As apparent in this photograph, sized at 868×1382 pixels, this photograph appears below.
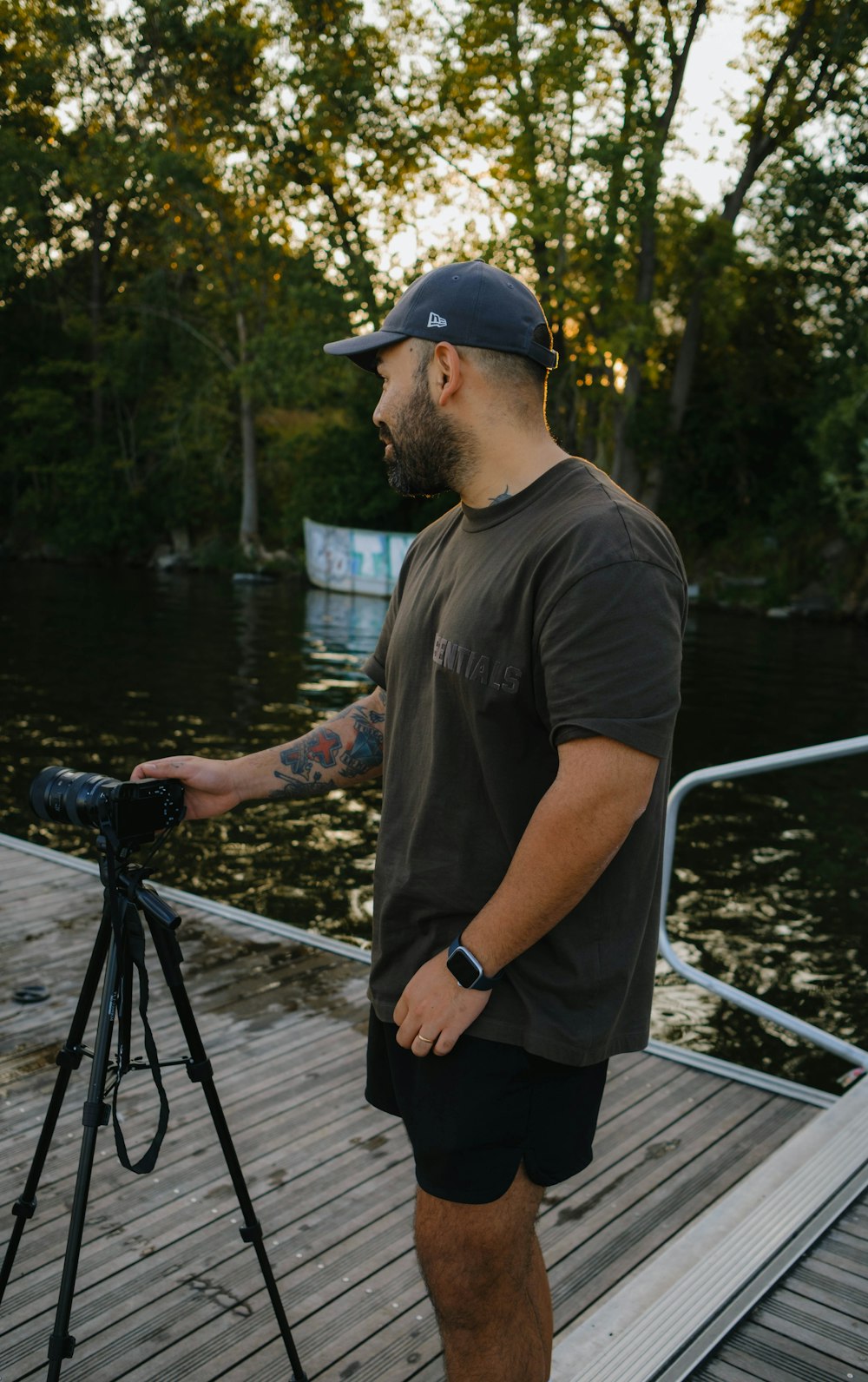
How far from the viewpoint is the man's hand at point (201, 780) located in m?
2.35

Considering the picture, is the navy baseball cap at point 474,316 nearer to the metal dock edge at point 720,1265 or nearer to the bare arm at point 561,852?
the bare arm at point 561,852

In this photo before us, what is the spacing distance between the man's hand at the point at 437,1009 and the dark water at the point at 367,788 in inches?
188

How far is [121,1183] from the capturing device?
333 centimetres

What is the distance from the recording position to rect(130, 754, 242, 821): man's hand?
235 centimetres

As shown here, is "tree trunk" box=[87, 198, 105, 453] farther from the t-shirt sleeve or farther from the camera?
the t-shirt sleeve

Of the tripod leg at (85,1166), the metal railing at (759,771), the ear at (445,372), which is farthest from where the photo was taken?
the metal railing at (759,771)

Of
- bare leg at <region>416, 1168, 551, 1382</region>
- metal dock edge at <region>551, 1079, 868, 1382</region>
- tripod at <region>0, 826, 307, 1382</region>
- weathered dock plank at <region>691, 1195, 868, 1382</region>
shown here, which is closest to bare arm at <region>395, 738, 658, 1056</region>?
bare leg at <region>416, 1168, 551, 1382</region>

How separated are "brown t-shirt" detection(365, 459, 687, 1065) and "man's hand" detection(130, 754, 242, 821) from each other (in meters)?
0.47

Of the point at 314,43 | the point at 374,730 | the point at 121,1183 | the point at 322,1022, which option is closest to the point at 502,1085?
the point at 374,730

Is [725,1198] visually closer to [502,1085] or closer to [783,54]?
[502,1085]

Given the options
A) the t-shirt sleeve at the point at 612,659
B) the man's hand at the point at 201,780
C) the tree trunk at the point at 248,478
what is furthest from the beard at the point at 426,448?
the tree trunk at the point at 248,478

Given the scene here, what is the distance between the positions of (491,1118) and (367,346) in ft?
3.96

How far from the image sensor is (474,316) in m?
1.90

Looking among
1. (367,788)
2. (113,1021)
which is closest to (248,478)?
(367,788)
